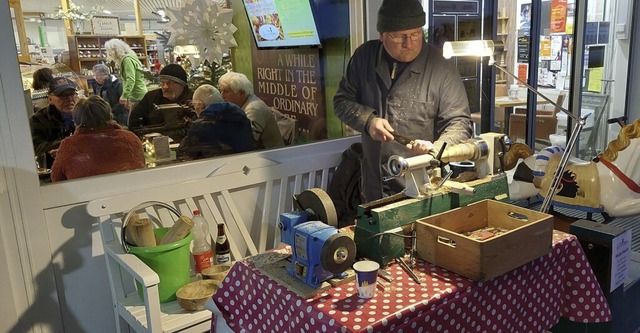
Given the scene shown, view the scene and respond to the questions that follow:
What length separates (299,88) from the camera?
123 inches

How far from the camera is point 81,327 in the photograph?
7.65 feet

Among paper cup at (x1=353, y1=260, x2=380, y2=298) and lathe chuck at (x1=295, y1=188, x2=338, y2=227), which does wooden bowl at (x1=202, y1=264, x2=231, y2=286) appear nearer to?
lathe chuck at (x1=295, y1=188, x2=338, y2=227)

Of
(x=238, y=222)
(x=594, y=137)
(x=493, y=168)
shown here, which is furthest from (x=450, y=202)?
(x=594, y=137)

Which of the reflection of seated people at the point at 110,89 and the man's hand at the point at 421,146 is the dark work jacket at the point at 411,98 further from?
the reflection of seated people at the point at 110,89

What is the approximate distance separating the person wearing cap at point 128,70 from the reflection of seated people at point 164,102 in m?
0.04

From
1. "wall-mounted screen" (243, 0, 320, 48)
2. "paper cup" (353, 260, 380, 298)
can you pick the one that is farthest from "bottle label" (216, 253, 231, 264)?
"wall-mounted screen" (243, 0, 320, 48)

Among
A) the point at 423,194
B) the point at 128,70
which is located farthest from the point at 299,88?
the point at 423,194

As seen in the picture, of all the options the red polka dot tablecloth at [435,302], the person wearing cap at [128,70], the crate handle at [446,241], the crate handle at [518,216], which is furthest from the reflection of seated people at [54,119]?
the crate handle at [518,216]

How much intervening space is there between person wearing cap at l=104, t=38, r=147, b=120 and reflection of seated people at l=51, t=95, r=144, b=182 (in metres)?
0.11

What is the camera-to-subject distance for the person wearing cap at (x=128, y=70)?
2348mm

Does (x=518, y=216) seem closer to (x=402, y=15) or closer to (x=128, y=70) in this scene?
(x=402, y=15)

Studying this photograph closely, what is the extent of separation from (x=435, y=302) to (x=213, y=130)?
1.68m

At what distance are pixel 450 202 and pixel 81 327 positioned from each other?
1.75 m

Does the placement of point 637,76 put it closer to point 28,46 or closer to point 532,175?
point 532,175
